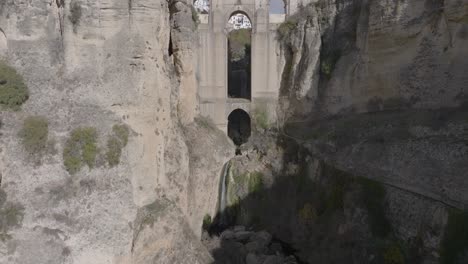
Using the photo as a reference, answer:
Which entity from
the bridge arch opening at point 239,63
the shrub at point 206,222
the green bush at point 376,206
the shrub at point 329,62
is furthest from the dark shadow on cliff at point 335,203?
the bridge arch opening at point 239,63

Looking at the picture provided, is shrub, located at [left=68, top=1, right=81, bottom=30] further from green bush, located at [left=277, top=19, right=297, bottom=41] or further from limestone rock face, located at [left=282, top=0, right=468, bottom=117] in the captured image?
green bush, located at [left=277, top=19, right=297, bottom=41]

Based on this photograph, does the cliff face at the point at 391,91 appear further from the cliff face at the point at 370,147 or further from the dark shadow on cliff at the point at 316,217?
the dark shadow on cliff at the point at 316,217

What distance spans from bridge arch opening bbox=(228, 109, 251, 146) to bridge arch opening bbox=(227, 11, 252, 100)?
159 cm

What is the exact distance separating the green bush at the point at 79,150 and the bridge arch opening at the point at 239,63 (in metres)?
20.7

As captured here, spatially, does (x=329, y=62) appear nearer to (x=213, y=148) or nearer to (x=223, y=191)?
(x=213, y=148)

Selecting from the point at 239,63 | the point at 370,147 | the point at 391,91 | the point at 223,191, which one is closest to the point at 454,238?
the point at 370,147

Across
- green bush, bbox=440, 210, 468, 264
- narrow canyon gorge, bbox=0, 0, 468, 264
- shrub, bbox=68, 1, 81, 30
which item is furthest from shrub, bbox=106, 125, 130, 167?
green bush, bbox=440, 210, 468, 264

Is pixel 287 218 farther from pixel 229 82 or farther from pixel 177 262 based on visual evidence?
pixel 229 82

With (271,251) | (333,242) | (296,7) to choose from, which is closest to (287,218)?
(271,251)

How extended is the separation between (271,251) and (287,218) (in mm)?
1876

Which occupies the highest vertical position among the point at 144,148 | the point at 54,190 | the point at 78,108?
the point at 78,108

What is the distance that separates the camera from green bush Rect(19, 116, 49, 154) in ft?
28.8

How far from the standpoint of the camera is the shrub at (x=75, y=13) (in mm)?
9422

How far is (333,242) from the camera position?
505 inches
